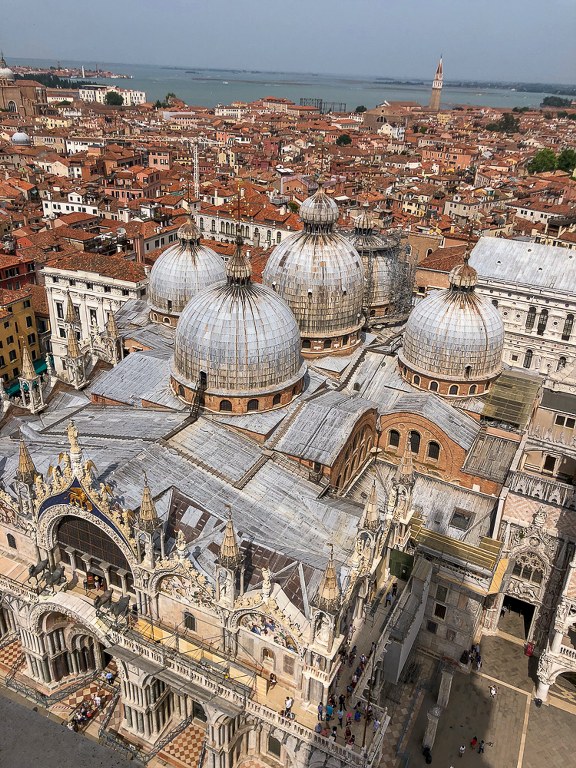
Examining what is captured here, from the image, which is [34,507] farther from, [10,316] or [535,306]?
[535,306]

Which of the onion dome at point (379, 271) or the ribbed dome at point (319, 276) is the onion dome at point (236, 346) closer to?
the ribbed dome at point (319, 276)

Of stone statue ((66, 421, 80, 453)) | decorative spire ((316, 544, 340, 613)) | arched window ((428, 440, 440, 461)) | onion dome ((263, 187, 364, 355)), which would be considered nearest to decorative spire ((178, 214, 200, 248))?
onion dome ((263, 187, 364, 355))

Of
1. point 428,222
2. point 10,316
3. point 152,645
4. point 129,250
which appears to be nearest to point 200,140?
point 428,222

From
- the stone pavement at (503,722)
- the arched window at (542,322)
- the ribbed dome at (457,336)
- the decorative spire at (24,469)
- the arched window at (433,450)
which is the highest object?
the ribbed dome at (457,336)

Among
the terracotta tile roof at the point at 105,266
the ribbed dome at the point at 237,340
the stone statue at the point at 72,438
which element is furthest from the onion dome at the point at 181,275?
the stone statue at the point at 72,438

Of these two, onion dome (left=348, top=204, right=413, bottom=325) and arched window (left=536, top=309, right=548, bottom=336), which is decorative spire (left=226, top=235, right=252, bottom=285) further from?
arched window (left=536, top=309, right=548, bottom=336)
